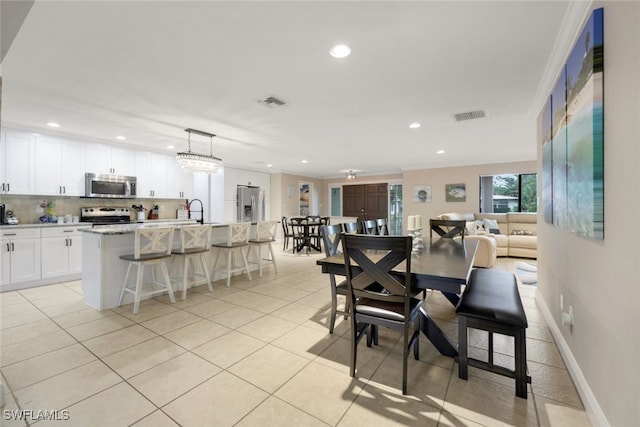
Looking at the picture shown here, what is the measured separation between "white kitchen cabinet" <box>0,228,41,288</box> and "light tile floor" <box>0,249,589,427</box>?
113 centimetres

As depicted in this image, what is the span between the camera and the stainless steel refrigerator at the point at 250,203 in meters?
8.02

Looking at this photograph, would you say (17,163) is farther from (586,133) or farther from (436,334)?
(586,133)

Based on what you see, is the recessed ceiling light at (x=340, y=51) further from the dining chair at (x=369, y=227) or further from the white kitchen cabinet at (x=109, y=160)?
the white kitchen cabinet at (x=109, y=160)

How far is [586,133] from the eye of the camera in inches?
60.8

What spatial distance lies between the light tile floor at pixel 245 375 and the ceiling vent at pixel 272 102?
A: 2379 millimetres

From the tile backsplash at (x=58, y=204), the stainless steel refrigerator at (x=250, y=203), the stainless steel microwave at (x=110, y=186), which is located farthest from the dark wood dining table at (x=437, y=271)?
the stainless steel refrigerator at (x=250, y=203)

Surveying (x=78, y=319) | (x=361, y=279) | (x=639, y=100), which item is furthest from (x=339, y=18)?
(x=78, y=319)

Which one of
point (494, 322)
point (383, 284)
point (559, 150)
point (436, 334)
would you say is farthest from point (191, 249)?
point (559, 150)

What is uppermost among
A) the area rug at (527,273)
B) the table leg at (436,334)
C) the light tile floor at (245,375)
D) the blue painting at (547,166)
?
the blue painting at (547,166)

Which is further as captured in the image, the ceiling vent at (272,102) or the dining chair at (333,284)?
the ceiling vent at (272,102)

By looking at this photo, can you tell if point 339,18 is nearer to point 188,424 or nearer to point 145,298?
point 188,424

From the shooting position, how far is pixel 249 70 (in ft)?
A: 8.05

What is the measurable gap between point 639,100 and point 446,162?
22.5 ft

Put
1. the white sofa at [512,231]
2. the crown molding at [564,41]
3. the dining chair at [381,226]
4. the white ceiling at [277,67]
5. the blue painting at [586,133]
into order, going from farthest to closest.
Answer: the white sofa at [512,231] < the dining chair at [381,226] < the white ceiling at [277,67] < the crown molding at [564,41] < the blue painting at [586,133]
